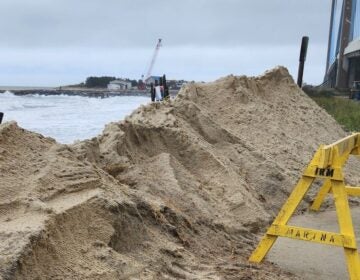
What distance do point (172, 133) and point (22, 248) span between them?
13.6 feet

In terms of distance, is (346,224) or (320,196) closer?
(346,224)

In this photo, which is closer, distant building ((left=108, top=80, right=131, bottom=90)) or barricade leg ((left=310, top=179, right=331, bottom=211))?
barricade leg ((left=310, top=179, right=331, bottom=211))

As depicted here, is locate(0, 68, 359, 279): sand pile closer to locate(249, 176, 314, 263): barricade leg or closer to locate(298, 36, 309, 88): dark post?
locate(249, 176, 314, 263): barricade leg

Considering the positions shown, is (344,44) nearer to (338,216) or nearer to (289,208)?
(289,208)

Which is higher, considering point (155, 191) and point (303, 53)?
point (303, 53)

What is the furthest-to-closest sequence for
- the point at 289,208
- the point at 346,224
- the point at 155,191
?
the point at 155,191
the point at 289,208
the point at 346,224

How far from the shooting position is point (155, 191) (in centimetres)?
618

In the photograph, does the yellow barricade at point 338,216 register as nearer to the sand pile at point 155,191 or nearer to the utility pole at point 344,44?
A: the sand pile at point 155,191

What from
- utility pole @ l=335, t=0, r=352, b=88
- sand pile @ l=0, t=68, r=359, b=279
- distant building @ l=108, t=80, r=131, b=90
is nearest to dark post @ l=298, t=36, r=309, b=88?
sand pile @ l=0, t=68, r=359, b=279

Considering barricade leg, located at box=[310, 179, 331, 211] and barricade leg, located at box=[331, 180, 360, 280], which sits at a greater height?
barricade leg, located at box=[331, 180, 360, 280]

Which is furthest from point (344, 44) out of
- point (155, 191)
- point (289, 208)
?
point (289, 208)

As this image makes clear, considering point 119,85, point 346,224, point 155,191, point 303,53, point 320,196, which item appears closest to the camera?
point 346,224

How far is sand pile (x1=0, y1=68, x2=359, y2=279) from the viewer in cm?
409

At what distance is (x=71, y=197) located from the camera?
15.2ft
